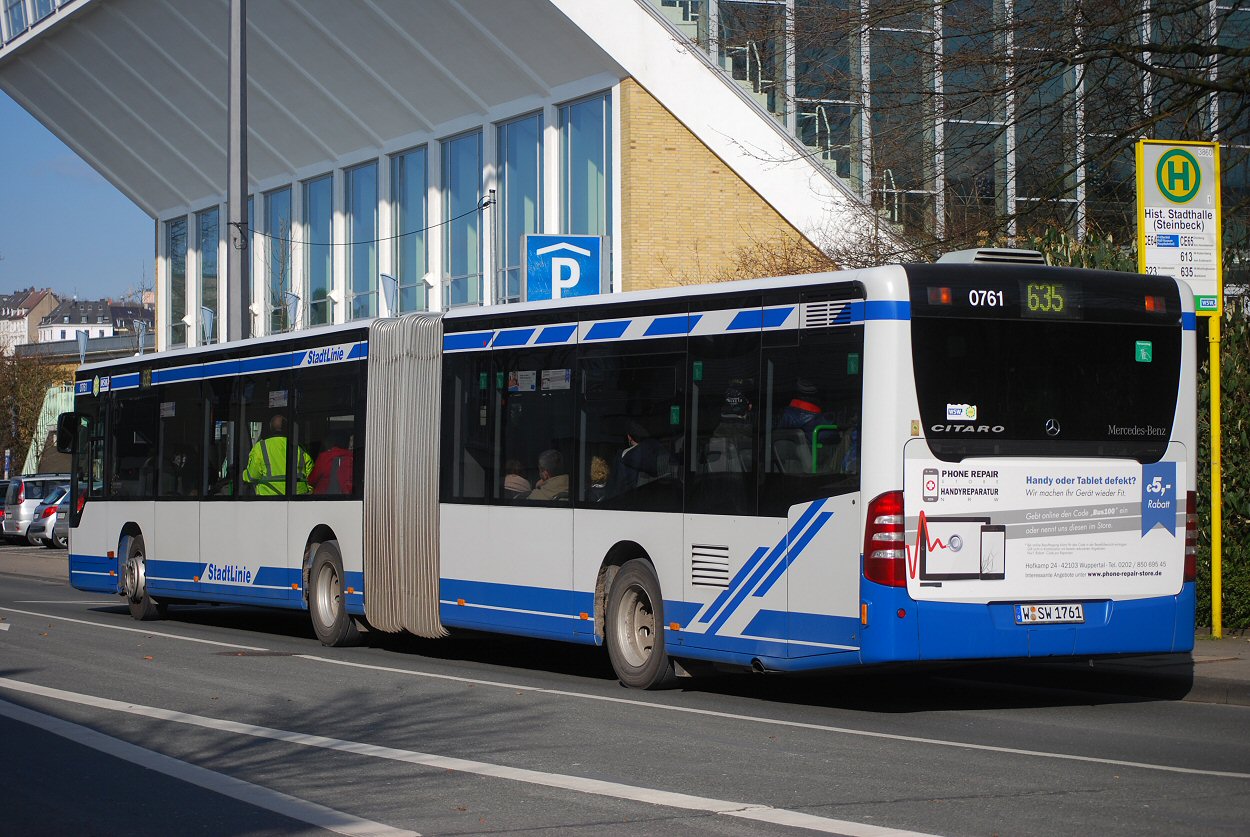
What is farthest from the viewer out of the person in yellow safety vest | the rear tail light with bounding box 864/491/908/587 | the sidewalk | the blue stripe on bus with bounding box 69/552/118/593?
the blue stripe on bus with bounding box 69/552/118/593

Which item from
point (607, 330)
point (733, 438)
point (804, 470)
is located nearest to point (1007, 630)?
point (804, 470)

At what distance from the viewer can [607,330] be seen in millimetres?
13711

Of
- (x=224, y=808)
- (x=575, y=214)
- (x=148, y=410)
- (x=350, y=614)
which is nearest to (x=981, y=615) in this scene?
(x=224, y=808)

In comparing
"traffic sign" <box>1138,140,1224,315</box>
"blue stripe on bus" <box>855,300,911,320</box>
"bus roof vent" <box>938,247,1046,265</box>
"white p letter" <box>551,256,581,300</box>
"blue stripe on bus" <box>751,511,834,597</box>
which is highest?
"white p letter" <box>551,256,581,300</box>

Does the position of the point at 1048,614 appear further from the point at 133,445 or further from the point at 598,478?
the point at 133,445

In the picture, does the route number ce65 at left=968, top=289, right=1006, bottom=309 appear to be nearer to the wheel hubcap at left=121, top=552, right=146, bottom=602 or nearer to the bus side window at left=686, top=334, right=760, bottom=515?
the bus side window at left=686, top=334, right=760, bottom=515

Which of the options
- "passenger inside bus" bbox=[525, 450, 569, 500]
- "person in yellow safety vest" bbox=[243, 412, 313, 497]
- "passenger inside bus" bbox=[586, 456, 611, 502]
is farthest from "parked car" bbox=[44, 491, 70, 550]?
"passenger inside bus" bbox=[586, 456, 611, 502]

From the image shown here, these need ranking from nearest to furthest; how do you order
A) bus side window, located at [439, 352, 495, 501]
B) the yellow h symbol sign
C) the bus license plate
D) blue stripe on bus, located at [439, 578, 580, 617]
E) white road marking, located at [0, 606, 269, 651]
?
the bus license plate, blue stripe on bus, located at [439, 578, 580, 617], the yellow h symbol sign, bus side window, located at [439, 352, 495, 501], white road marking, located at [0, 606, 269, 651]

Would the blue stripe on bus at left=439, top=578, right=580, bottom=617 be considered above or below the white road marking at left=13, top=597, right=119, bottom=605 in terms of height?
above

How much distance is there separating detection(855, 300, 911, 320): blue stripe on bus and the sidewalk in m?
2.63

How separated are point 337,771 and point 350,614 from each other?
820cm

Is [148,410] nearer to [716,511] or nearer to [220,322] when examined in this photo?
[716,511]

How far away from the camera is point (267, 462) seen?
1875 cm

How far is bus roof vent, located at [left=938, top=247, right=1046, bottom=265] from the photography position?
11750 millimetres
